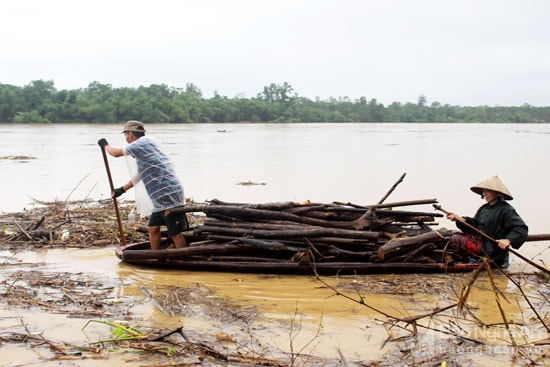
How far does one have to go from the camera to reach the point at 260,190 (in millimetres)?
13430

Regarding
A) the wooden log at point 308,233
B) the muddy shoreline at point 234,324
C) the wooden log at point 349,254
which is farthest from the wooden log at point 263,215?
the muddy shoreline at point 234,324

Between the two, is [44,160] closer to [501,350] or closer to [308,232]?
[308,232]

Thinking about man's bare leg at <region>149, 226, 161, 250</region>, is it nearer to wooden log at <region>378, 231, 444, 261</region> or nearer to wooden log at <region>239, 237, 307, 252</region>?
wooden log at <region>239, 237, 307, 252</region>

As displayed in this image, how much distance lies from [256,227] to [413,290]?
1.70m

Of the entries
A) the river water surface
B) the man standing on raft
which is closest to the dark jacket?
the river water surface

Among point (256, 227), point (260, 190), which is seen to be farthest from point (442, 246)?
point (260, 190)

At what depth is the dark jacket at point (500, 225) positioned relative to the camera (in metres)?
5.30

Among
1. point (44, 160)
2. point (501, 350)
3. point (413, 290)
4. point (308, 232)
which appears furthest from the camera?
point (44, 160)

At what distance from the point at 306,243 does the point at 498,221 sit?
74.1 inches

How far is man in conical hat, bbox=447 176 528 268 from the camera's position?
5316 millimetres

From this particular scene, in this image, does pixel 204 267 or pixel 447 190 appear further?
pixel 447 190

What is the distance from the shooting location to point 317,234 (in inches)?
220

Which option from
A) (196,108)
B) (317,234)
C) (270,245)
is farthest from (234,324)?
(196,108)

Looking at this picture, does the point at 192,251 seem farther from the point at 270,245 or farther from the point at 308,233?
the point at 308,233
